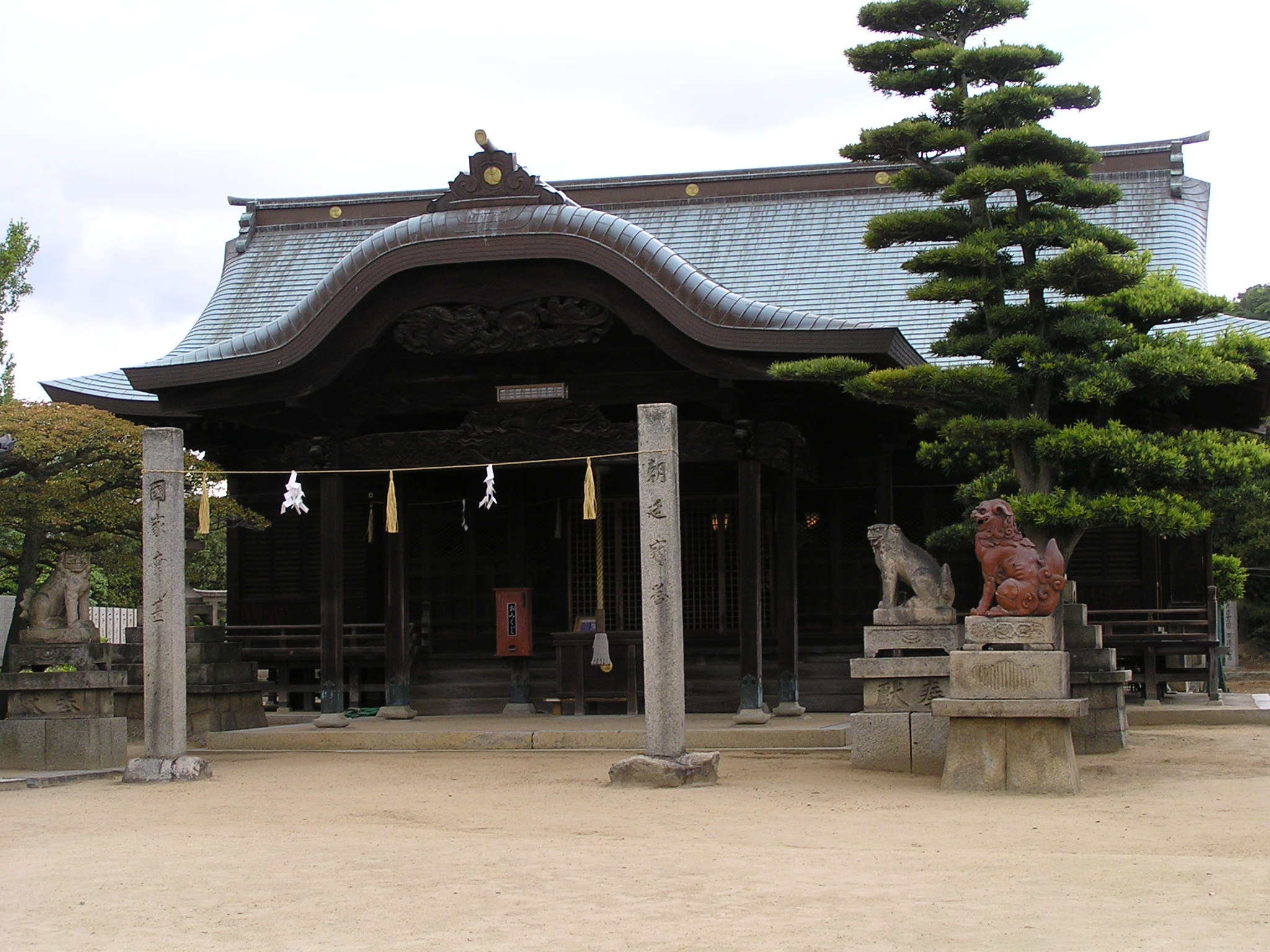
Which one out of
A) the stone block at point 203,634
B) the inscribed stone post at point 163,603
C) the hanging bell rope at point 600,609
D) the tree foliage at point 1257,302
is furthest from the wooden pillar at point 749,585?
the tree foliage at point 1257,302

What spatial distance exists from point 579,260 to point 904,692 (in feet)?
17.6

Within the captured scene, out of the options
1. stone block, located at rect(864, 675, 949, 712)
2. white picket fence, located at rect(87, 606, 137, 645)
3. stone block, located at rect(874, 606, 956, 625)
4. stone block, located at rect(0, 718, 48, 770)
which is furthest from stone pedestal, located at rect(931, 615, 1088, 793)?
white picket fence, located at rect(87, 606, 137, 645)

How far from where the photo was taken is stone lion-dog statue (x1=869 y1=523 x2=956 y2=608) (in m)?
12.5

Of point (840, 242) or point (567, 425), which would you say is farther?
point (840, 242)

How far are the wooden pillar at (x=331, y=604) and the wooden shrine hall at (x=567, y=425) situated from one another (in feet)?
0.09

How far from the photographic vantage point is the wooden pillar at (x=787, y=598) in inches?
609

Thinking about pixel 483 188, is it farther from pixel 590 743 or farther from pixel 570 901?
pixel 570 901

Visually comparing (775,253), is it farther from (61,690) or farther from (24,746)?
(24,746)

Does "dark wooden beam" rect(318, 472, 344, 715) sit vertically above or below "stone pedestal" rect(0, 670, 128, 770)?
above

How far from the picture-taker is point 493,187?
1505cm

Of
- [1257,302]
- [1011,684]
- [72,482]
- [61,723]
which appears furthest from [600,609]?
[1257,302]

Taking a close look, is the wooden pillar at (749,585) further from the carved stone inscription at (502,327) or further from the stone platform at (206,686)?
the stone platform at (206,686)

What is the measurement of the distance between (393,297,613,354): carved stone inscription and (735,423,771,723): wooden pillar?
6.36 feet

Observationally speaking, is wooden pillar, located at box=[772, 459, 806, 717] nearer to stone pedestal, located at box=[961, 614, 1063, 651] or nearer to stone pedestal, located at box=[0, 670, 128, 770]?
stone pedestal, located at box=[961, 614, 1063, 651]
